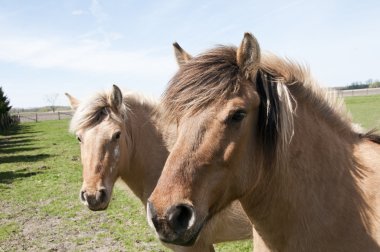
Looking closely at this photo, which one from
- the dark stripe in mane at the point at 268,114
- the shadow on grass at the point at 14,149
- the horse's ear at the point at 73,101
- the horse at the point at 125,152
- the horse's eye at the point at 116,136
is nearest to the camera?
the dark stripe in mane at the point at 268,114

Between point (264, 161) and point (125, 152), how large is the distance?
2.68 metres

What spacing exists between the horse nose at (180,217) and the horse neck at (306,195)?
0.62 m

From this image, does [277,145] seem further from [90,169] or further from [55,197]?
[55,197]

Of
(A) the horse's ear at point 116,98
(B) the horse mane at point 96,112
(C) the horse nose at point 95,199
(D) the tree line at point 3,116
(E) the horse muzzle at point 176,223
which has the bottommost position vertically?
(D) the tree line at point 3,116

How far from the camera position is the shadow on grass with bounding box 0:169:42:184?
13.7m

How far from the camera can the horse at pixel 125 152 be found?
13.5ft

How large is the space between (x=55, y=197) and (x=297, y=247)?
1001 centimetres

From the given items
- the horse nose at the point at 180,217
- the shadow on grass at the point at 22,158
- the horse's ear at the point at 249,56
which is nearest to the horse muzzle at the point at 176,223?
the horse nose at the point at 180,217

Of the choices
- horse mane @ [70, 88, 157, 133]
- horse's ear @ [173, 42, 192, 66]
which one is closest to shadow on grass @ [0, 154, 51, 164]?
horse mane @ [70, 88, 157, 133]

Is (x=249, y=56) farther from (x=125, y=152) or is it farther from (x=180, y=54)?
(x=125, y=152)

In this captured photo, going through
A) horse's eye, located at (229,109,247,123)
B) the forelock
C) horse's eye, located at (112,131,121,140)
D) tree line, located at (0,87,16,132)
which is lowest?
tree line, located at (0,87,16,132)

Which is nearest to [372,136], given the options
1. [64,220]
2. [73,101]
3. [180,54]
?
[180,54]

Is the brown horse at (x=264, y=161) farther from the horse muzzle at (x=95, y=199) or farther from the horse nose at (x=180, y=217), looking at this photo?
the horse muzzle at (x=95, y=199)

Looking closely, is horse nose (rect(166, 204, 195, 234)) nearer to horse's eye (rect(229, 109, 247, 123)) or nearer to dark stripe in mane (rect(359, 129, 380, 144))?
horse's eye (rect(229, 109, 247, 123))
